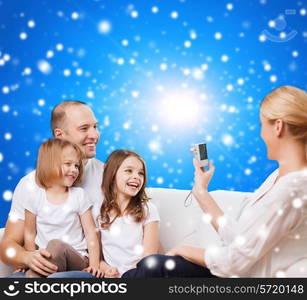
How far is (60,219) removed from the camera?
208 cm

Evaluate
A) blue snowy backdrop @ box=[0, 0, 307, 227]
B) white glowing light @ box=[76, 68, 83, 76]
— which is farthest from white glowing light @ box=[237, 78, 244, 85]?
white glowing light @ box=[76, 68, 83, 76]

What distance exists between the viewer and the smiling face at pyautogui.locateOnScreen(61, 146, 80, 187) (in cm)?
211

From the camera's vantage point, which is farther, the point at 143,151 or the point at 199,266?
the point at 143,151

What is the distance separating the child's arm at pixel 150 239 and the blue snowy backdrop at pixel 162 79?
27.9 inches

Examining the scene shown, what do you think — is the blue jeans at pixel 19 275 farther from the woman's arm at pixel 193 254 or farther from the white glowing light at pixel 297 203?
the white glowing light at pixel 297 203

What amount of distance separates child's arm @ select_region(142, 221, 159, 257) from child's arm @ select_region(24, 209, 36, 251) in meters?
0.45

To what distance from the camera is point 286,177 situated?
157 cm

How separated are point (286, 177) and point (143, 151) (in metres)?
1.43

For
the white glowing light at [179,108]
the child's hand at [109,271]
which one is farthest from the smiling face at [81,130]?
the white glowing light at [179,108]

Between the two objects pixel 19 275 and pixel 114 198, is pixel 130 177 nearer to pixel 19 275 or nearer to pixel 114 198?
pixel 114 198

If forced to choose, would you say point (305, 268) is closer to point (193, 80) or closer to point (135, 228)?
point (135, 228)

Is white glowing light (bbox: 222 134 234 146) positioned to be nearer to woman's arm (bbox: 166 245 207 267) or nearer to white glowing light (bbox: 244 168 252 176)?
white glowing light (bbox: 244 168 252 176)

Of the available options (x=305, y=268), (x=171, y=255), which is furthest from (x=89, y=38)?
(x=305, y=268)

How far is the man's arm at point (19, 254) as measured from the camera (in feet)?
6.22
